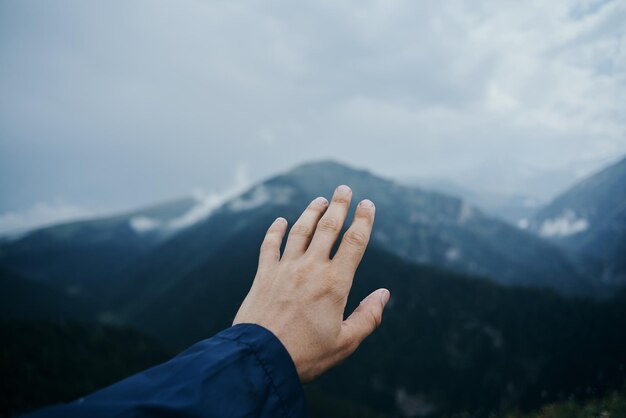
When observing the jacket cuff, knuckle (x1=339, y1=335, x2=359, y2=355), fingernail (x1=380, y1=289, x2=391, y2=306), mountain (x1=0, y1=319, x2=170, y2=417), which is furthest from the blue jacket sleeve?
mountain (x1=0, y1=319, x2=170, y2=417)

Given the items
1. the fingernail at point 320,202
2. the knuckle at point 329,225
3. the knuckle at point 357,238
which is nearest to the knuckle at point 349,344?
the knuckle at point 357,238

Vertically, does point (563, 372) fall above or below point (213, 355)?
below

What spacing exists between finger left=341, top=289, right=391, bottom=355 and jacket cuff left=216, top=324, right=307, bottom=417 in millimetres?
616

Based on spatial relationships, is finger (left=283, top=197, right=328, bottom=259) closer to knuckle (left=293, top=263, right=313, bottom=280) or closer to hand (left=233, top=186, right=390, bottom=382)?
hand (left=233, top=186, right=390, bottom=382)

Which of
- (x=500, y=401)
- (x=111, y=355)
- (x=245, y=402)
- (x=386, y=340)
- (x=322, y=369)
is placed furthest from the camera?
(x=386, y=340)

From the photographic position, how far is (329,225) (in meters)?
3.01

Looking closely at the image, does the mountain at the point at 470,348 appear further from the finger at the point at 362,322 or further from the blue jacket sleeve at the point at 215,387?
the blue jacket sleeve at the point at 215,387

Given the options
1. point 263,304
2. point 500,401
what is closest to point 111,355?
point 263,304

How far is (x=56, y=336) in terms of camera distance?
12362cm

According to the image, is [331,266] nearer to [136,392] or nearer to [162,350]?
[136,392]

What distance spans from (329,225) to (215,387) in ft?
5.08

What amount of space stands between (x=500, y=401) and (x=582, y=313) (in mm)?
61458

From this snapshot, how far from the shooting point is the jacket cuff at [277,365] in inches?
86.2

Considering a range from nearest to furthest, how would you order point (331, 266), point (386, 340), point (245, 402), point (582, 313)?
point (245, 402), point (331, 266), point (582, 313), point (386, 340)
